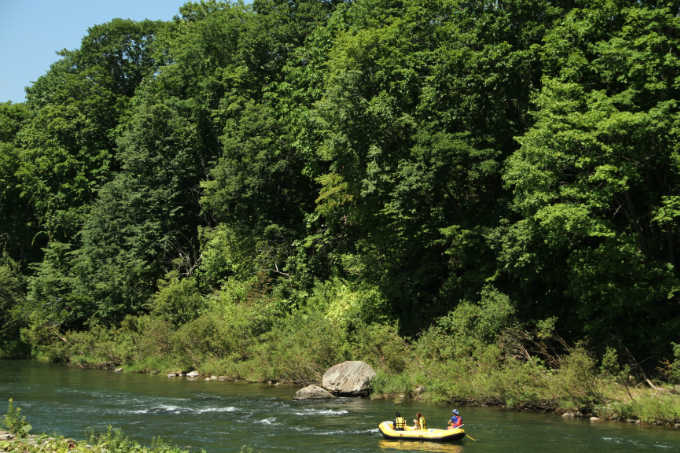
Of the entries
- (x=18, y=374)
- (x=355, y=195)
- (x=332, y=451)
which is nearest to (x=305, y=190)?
(x=355, y=195)

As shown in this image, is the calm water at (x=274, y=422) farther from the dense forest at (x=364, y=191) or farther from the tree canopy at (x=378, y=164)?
the tree canopy at (x=378, y=164)

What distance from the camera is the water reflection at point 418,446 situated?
19.2 m

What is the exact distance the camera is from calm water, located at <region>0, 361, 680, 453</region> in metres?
19.4

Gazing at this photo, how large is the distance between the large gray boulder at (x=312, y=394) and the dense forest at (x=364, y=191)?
3037 mm

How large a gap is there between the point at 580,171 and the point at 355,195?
11.7m

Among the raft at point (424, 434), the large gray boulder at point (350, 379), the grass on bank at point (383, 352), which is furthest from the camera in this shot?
the large gray boulder at point (350, 379)

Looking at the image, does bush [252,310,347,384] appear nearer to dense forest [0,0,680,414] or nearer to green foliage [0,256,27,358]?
dense forest [0,0,680,414]

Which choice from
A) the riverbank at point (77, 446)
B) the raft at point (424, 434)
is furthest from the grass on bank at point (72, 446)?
the raft at point (424, 434)

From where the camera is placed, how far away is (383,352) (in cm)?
3111

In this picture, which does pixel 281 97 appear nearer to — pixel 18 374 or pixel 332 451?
pixel 18 374

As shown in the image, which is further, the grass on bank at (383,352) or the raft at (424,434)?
the grass on bank at (383,352)

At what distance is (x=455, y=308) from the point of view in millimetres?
31375

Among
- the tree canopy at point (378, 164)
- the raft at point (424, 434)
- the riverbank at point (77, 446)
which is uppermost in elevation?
the tree canopy at point (378, 164)

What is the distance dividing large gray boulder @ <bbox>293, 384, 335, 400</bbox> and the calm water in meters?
0.60
